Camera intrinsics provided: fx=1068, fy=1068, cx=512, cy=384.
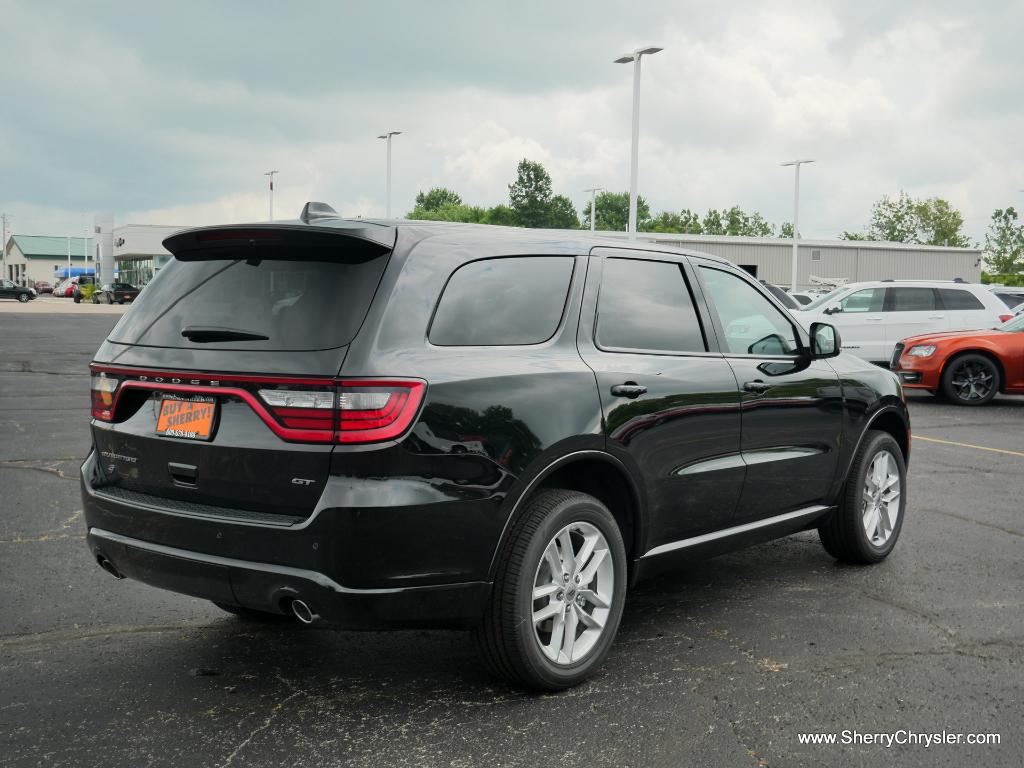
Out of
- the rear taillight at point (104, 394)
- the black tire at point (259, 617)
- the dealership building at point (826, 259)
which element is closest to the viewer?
the rear taillight at point (104, 394)

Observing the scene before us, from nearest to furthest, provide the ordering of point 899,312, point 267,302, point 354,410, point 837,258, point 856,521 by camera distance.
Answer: point 354,410 < point 267,302 < point 856,521 < point 899,312 < point 837,258

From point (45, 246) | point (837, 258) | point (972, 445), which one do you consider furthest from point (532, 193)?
point (972, 445)

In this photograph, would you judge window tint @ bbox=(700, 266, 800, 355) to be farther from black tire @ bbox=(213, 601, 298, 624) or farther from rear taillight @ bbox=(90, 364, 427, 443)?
black tire @ bbox=(213, 601, 298, 624)

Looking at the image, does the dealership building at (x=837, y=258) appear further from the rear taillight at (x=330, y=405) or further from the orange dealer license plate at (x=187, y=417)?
the rear taillight at (x=330, y=405)

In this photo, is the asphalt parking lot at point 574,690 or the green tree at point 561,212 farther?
A: the green tree at point 561,212

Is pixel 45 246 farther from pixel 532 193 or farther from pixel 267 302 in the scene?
pixel 267 302

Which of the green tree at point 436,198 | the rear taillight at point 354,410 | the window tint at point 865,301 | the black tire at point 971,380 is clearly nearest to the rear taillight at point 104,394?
the rear taillight at point 354,410

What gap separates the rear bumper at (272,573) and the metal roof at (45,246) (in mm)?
153633

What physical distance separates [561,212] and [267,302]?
115 meters

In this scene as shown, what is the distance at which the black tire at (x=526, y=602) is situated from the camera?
3744 millimetres

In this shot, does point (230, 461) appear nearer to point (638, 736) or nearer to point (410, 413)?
point (410, 413)

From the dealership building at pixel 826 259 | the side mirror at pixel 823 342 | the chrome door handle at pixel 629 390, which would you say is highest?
the dealership building at pixel 826 259

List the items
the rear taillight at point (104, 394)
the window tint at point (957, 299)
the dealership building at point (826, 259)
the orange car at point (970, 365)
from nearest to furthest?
1. the rear taillight at point (104, 394)
2. the orange car at point (970, 365)
3. the window tint at point (957, 299)
4. the dealership building at point (826, 259)

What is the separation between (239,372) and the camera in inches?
141
